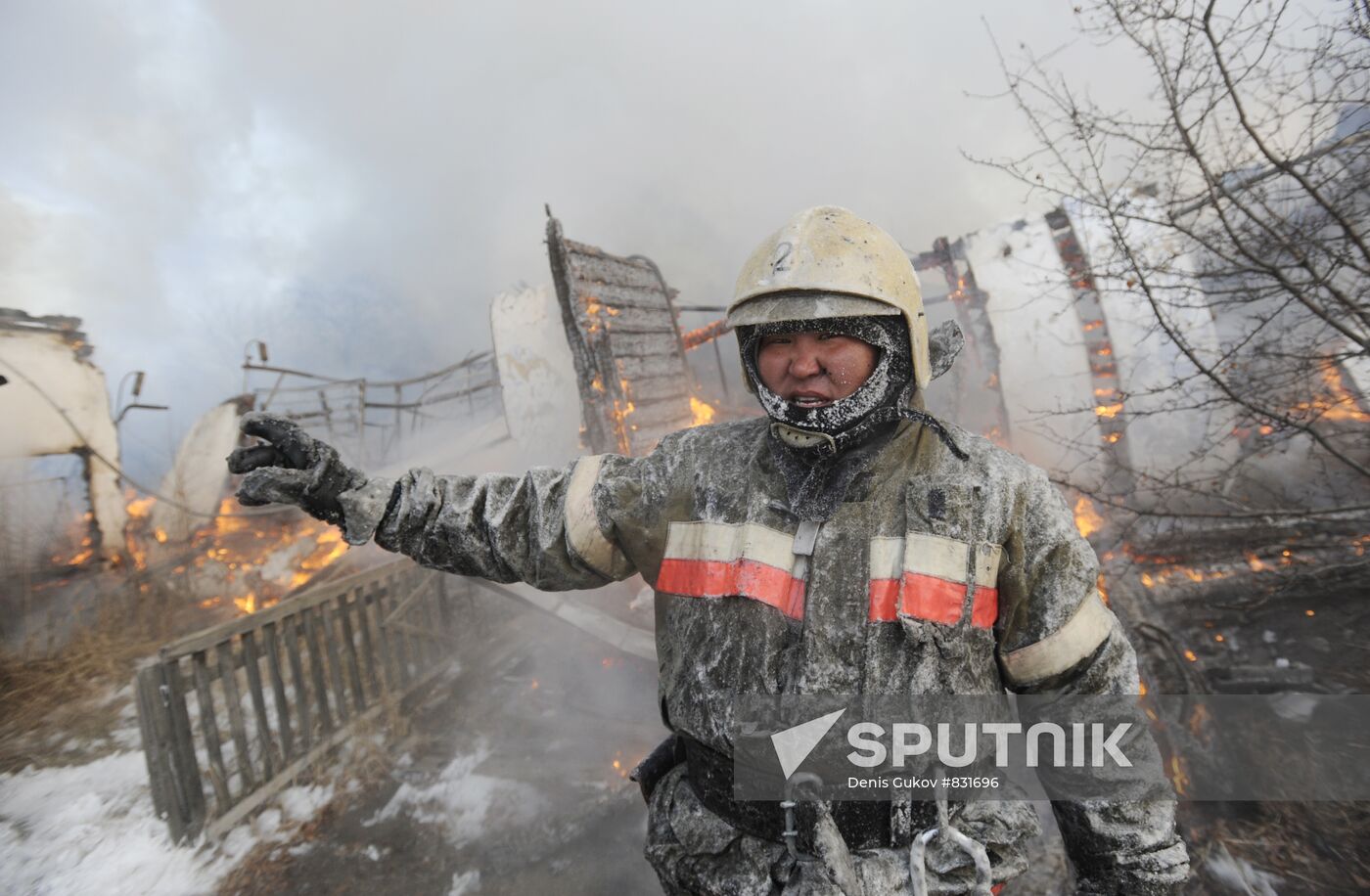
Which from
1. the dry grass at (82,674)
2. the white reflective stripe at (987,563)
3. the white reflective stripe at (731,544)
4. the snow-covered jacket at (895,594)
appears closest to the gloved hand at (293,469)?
the snow-covered jacket at (895,594)

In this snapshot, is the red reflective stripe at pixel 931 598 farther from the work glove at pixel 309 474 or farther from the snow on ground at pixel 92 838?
the snow on ground at pixel 92 838

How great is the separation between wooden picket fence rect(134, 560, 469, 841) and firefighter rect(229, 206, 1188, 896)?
3.72 meters

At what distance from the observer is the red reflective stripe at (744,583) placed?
1.87 m

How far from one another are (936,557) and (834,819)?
0.89 m

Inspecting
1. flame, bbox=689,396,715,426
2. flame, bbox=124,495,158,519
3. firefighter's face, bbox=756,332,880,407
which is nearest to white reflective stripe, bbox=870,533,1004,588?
firefighter's face, bbox=756,332,880,407

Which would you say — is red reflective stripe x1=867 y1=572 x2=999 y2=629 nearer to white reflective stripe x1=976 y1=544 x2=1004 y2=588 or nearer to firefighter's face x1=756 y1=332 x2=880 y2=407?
white reflective stripe x1=976 y1=544 x2=1004 y2=588

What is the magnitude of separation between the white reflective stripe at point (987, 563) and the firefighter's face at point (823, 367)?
64 cm

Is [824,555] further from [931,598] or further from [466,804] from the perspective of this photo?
[466,804]

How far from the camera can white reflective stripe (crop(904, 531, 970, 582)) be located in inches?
69.4

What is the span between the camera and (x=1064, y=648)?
180 centimetres

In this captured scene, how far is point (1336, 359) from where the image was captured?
3754mm

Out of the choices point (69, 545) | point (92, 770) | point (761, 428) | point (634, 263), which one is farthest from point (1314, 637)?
point (69, 545)

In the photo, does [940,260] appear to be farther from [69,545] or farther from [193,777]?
[69,545]

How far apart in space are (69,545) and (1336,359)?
16417mm
